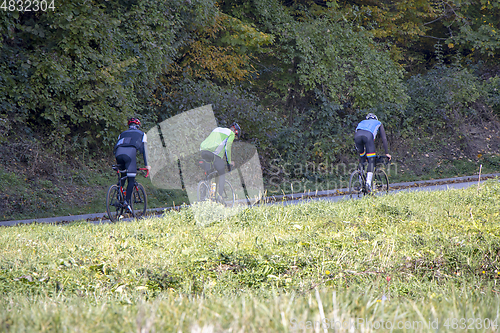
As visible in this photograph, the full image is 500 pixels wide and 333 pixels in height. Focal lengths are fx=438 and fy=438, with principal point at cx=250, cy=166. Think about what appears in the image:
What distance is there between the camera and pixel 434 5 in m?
22.8

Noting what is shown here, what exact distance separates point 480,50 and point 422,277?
2225 centimetres

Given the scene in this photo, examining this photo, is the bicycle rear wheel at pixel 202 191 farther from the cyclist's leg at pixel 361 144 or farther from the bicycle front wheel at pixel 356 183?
the cyclist's leg at pixel 361 144

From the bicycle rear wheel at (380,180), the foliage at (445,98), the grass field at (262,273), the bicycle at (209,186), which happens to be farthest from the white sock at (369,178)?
the foliage at (445,98)

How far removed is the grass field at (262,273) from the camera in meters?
2.22

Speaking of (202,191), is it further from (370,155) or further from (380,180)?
(380,180)

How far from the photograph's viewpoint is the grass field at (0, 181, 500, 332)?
2221 mm

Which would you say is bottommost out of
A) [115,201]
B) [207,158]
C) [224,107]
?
[115,201]

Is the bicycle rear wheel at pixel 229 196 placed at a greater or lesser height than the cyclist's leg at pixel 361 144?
lesser

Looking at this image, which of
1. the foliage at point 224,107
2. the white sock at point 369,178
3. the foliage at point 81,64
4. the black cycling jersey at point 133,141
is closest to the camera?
the black cycling jersey at point 133,141

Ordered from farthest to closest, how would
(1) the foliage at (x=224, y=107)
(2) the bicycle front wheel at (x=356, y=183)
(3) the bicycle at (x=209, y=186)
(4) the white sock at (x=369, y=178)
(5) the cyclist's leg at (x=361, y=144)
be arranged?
1. (1) the foliage at (x=224, y=107)
2. (2) the bicycle front wheel at (x=356, y=183)
3. (5) the cyclist's leg at (x=361, y=144)
4. (4) the white sock at (x=369, y=178)
5. (3) the bicycle at (x=209, y=186)

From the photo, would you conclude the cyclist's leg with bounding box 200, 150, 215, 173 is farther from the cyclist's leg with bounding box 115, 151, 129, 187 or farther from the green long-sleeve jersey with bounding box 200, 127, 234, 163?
the cyclist's leg with bounding box 115, 151, 129, 187

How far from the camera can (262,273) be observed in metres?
4.21

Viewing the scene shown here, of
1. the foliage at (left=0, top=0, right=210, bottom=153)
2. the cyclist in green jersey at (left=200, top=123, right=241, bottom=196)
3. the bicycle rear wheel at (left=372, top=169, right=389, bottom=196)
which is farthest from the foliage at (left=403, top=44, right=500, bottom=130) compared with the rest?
the cyclist in green jersey at (left=200, top=123, right=241, bottom=196)

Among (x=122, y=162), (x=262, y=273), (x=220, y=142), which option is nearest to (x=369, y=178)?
(x=220, y=142)
